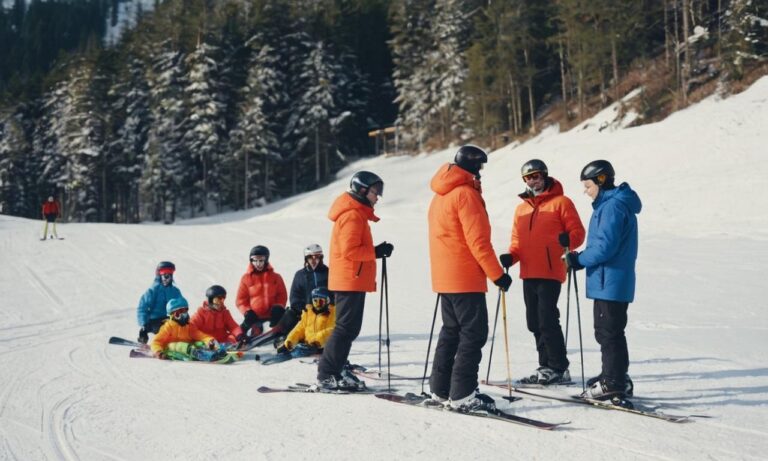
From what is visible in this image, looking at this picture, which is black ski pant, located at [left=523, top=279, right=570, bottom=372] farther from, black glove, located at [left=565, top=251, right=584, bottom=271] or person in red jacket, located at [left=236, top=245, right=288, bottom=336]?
person in red jacket, located at [left=236, top=245, right=288, bottom=336]

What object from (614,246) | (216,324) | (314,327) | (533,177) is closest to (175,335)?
(216,324)

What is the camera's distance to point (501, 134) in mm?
37594

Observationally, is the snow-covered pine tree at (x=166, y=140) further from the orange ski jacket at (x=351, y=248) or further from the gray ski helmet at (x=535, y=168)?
the gray ski helmet at (x=535, y=168)

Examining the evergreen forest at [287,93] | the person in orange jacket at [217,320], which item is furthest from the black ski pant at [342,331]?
the evergreen forest at [287,93]

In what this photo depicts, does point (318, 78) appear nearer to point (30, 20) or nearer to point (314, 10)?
point (314, 10)

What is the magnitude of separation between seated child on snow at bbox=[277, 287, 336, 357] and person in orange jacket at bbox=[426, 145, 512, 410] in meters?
2.85

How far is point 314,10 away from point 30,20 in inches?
3465

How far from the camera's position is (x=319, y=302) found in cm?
736

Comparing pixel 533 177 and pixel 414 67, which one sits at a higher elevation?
pixel 414 67

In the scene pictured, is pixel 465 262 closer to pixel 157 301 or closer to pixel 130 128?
pixel 157 301

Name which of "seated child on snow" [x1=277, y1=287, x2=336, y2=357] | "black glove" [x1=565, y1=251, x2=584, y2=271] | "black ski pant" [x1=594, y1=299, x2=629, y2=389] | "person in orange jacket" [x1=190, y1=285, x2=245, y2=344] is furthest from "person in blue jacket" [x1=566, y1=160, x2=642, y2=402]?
"person in orange jacket" [x1=190, y1=285, x2=245, y2=344]

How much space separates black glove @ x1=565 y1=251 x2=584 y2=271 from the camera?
502 centimetres

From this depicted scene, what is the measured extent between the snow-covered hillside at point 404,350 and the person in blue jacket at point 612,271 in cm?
33

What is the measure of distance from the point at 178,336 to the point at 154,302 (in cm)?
123
